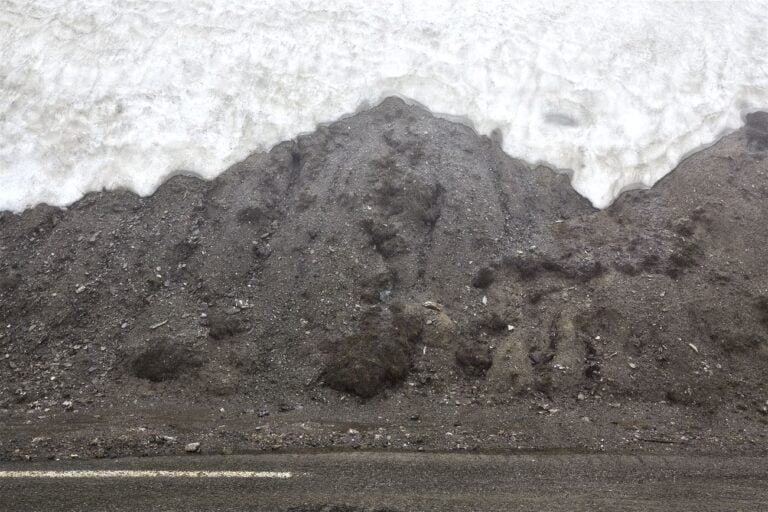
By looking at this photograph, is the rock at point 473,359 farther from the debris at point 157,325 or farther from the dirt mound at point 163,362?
the debris at point 157,325

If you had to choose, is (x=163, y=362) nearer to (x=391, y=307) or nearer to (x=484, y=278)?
(x=391, y=307)

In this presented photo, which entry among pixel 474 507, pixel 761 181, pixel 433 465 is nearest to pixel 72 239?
pixel 433 465

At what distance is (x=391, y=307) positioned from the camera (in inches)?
345

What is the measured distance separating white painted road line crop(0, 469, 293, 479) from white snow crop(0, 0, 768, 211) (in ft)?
17.7

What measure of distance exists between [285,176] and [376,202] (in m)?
2.02

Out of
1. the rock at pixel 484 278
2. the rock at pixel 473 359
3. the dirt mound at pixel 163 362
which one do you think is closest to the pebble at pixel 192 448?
the dirt mound at pixel 163 362

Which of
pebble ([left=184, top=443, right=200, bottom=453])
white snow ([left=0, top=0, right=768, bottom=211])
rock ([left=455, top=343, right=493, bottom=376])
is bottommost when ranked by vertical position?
pebble ([left=184, top=443, right=200, bottom=453])

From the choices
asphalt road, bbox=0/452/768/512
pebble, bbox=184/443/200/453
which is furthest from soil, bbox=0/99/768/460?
asphalt road, bbox=0/452/768/512

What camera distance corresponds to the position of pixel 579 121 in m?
11.3

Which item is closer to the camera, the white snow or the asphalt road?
the asphalt road

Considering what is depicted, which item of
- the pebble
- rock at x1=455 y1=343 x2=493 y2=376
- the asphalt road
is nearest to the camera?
the asphalt road

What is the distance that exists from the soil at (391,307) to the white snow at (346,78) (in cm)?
64

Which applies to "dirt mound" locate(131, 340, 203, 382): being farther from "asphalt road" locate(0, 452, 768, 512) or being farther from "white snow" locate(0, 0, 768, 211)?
"white snow" locate(0, 0, 768, 211)

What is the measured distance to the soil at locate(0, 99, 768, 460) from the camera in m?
7.71
